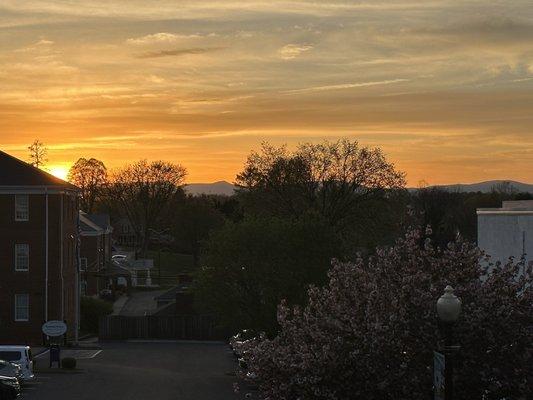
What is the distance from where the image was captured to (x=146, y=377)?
165 feet

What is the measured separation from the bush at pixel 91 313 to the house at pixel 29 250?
11.3 m

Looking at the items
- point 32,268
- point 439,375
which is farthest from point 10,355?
point 439,375

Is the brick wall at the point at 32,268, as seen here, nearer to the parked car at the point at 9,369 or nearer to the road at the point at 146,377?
the road at the point at 146,377

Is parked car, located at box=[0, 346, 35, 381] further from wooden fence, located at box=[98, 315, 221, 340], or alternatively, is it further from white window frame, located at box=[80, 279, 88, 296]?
white window frame, located at box=[80, 279, 88, 296]

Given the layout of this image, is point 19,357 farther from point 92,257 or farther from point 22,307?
point 92,257

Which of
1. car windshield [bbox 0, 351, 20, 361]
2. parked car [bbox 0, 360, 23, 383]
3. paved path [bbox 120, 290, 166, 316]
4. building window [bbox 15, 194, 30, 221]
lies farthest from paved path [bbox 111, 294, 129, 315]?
parked car [bbox 0, 360, 23, 383]

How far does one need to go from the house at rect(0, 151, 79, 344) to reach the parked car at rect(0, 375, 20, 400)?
24617 millimetres

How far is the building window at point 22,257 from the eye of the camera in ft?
212

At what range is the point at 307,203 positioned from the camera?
83500 mm

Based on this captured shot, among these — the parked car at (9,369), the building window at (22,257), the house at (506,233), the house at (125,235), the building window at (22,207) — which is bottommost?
the parked car at (9,369)

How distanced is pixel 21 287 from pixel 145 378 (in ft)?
58.5

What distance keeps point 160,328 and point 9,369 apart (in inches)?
1209

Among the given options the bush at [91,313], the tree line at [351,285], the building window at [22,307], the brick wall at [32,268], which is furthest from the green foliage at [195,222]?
the building window at [22,307]

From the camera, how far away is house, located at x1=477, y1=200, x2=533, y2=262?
31516 mm
